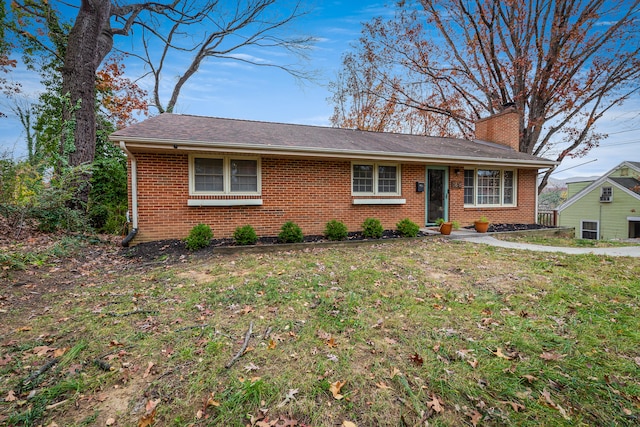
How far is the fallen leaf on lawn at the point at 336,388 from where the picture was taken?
220 centimetres

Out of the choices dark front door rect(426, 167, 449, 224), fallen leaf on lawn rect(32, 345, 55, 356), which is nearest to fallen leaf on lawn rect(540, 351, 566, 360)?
fallen leaf on lawn rect(32, 345, 55, 356)

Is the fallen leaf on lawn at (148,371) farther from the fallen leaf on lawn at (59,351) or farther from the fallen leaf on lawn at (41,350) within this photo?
the fallen leaf on lawn at (41,350)

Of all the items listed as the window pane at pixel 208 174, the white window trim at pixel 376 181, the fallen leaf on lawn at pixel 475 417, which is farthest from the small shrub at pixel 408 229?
the fallen leaf on lawn at pixel 475 417

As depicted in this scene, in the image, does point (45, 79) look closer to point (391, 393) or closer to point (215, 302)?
point (215, 302)

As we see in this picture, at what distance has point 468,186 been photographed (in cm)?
1112

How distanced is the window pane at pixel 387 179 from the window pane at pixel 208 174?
5094 millimetres

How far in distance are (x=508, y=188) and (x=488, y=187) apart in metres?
1.05

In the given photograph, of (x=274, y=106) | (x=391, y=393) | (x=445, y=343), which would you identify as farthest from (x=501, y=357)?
(x=274, y=106)

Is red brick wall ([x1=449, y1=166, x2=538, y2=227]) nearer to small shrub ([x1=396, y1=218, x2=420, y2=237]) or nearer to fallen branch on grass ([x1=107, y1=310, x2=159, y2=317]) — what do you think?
small shrub ([x1=396, y1=218, x2=420, y2=237])

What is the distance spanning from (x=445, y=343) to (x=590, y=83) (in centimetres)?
1907

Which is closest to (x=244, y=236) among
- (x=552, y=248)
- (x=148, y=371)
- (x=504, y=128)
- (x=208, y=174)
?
(x=208, y=174)

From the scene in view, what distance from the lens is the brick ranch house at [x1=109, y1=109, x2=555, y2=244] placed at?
7.39 meters

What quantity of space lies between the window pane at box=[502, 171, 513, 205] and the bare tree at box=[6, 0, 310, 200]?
11872 mm

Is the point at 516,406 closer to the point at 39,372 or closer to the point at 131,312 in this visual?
the point at 39,372
